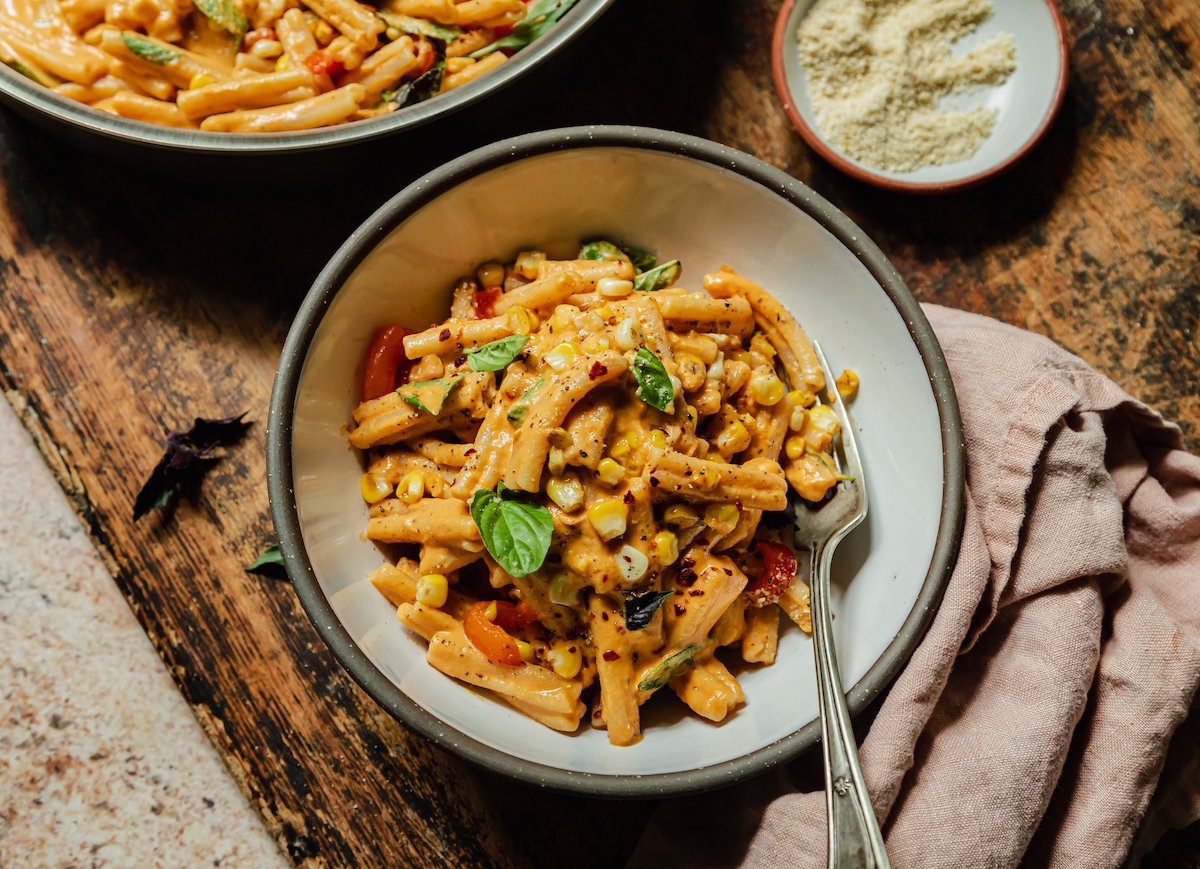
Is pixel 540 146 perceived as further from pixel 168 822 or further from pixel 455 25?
pixel 168 822

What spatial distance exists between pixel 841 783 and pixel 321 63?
2.32 m

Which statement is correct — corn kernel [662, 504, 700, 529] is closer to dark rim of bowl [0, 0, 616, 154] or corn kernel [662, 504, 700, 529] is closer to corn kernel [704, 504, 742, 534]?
corn kernel [704, 504, 742, 534]

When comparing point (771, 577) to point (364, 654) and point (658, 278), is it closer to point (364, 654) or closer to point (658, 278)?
point (658, 278)

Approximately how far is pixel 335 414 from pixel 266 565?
0.64 m

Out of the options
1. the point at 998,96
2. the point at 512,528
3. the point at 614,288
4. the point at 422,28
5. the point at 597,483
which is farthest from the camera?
the point at 998,96

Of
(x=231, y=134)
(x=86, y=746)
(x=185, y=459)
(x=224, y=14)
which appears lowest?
(x=86, y=746)

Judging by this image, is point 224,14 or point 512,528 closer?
point 512,528

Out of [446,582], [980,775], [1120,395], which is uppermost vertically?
[1120,395]

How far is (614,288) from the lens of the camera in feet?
7.83

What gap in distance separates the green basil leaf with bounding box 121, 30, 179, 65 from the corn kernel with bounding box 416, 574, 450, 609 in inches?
63.9

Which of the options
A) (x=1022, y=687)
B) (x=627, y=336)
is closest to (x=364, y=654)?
(x=627, y=336)

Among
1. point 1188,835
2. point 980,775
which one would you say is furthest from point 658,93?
point 1188,835

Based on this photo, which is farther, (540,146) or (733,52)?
(733,52)

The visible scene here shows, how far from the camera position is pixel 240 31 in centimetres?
272
